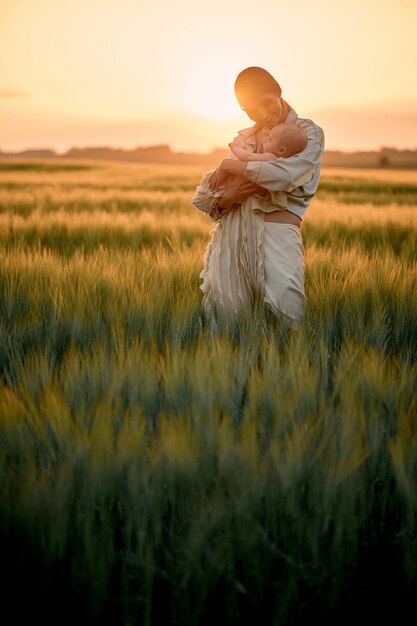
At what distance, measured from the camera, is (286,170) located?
2.46m

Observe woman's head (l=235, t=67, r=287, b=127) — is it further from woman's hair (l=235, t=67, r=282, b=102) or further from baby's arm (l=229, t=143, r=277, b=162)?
baby's arm (l=229, t=143, r=277, b=162)

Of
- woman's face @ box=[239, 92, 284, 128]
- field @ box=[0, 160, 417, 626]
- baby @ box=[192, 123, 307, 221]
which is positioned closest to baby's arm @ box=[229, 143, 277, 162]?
baby @ box=[192, 123, 307, 221]

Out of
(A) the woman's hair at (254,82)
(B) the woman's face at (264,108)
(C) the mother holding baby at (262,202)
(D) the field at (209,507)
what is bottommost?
(D) the field at (209,507)

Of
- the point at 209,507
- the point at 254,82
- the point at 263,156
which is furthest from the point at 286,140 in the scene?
the point at 209,507

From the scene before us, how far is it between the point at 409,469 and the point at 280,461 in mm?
275

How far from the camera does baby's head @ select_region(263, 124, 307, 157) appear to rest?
2.49 meters

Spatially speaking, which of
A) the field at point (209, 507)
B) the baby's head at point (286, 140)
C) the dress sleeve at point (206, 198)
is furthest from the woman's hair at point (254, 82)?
the field at point (209, 507)

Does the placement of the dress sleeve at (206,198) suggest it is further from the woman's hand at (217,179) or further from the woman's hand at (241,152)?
the woman's hand at (241,152)

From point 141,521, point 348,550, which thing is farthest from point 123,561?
point 348,550

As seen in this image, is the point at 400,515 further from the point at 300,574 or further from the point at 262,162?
the point at 262,162

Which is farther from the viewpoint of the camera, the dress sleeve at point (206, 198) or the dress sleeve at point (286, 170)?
the dress sleeve at point (206, 198)

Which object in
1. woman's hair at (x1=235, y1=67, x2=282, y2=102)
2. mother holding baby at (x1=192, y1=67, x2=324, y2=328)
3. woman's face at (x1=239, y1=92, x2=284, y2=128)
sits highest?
woman's hair at (x1=235, y1=67, x2=282, y2=102)

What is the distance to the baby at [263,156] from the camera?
2.49 metres

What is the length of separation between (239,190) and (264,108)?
0.34 m
